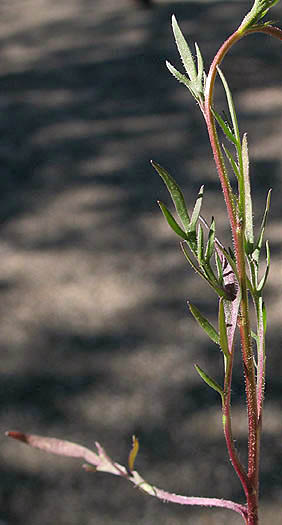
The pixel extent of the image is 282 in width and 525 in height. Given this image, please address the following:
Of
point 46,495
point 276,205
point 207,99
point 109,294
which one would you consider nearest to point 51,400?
point 46,495

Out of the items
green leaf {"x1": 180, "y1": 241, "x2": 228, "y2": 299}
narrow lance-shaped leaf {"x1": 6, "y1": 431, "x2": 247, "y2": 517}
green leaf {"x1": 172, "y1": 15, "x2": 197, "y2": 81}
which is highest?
green leaf {"x1": 172, "y1": 15, "x2": 197, "y2": 81}

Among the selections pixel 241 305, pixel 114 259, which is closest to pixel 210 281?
pixel 241 305

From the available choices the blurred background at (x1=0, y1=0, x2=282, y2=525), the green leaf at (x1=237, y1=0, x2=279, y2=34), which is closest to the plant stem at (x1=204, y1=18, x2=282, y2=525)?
the green leaf at (x1=237, y1=0, x2=279, y2=34)

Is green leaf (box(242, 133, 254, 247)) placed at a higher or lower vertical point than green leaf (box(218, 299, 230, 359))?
higher

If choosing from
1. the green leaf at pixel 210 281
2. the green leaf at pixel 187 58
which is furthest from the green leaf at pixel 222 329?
the green leaf at pixel 187 58

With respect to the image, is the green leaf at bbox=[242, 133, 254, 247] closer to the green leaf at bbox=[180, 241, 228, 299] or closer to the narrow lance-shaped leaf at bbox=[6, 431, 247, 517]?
the green leaf at bbox=[180, 241, 228, 299]

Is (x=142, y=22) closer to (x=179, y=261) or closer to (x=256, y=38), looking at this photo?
(x=256, y=38)

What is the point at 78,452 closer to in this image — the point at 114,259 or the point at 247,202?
the point at 247,202

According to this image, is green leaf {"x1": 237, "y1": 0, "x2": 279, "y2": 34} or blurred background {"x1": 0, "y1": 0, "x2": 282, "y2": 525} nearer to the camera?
green leaf {"x1": 237, "y1": 0, "x2": 279, "y2": 34}
